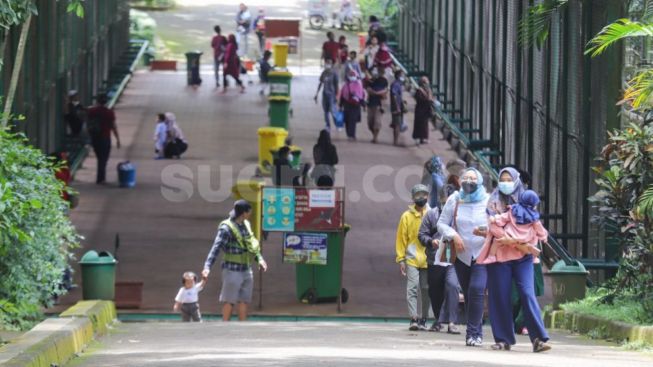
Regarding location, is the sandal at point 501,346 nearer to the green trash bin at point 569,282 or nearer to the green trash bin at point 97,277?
the green trash bin at point 569,282

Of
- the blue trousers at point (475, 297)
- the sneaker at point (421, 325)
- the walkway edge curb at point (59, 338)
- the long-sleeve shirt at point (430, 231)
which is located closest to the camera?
the walkway edge curb at point (59, 338)

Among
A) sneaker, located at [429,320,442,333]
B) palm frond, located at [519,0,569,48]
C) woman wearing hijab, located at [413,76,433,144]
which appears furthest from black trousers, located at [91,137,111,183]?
sneaker, located at [429,320,442,333]

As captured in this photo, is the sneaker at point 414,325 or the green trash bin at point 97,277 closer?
the sneaker at point 414,325

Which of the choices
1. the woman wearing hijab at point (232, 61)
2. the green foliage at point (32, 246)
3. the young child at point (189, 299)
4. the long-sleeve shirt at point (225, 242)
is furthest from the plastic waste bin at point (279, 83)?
the green foliage at point (32, 246)

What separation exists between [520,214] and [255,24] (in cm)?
4535

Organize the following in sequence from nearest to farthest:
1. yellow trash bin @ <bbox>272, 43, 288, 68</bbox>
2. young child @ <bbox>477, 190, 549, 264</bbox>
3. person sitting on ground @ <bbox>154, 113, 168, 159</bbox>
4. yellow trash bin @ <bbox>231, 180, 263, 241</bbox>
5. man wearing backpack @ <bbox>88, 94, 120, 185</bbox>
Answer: young child @ <bbox>477, 190, 549, 264</bbox>, yellow trash bin @ <bbox>231, 180, 263, 241</bbox>, man wearing backpack @ <bbox>88, 94, 120, 185</bbox>, person sitting on ground @ <bbox>154, 113, 168, 159</bbox>, yellow trash bin @ <bbox>272, 43, 288, 68</bbox>

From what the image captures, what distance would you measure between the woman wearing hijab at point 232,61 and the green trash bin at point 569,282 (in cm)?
2639

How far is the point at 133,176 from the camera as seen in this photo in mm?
31141

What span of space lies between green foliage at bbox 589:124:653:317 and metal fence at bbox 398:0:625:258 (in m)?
3.45

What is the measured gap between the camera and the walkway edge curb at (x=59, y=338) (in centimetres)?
1173

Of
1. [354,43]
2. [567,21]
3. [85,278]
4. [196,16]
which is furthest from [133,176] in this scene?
[196,16]

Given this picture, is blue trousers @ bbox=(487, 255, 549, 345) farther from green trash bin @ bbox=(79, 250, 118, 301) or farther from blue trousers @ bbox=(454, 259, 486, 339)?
green trash bin @ bbox=(79, 250, 118, 301)

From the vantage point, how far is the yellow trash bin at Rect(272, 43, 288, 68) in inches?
1941

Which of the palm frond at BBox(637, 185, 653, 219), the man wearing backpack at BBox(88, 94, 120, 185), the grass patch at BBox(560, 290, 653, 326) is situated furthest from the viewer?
the man wearing backpack at BBox(88, 94, 120, 185)
